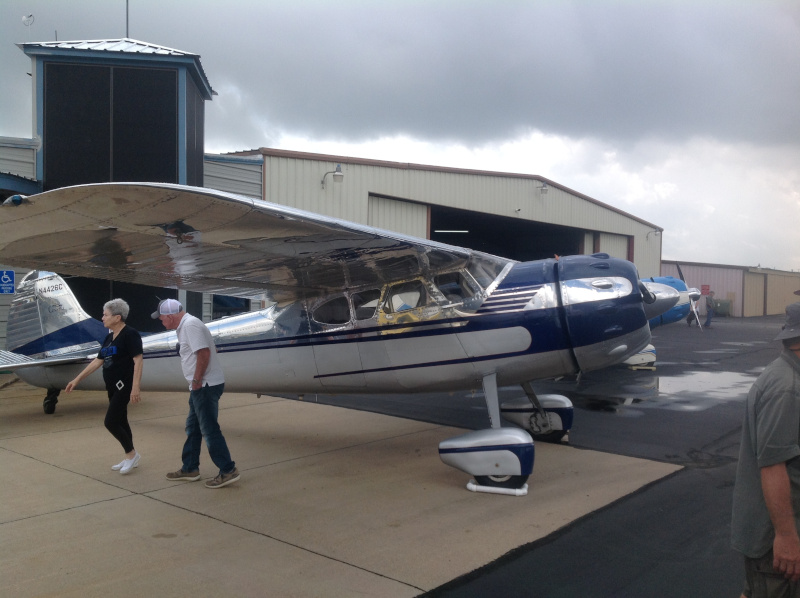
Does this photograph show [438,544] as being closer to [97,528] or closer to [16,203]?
[97,528]

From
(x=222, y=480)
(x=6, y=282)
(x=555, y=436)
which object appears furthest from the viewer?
(x=6, y=282)

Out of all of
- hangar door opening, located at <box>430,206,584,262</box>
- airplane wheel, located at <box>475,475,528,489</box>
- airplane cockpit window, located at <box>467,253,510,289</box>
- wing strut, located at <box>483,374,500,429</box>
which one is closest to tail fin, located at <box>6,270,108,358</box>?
airplane cockpit window, located at <box>467,253,510,289</box>

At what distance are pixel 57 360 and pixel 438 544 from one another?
256 inches

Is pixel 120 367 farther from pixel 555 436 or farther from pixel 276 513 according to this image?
pixel 555 436

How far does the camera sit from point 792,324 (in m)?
2.25

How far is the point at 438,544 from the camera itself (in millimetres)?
4109

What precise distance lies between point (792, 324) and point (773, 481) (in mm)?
592

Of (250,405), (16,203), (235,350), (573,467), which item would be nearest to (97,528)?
(16,203)

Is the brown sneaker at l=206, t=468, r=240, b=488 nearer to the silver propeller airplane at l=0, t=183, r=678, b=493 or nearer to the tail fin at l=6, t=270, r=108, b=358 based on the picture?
the silver propeller airplane at l=0, t=183, r=678, b=493

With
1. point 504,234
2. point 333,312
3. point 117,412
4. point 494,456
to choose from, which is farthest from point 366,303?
point 504,234

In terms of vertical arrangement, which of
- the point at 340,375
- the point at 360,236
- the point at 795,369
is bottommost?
the point at 340,375

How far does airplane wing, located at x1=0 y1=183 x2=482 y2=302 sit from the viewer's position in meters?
3.80

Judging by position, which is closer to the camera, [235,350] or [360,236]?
[360,236]

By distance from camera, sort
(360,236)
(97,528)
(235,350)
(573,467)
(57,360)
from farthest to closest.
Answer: (57,360) → (235,350) → (573,467) → (360,236) → (97,528)
